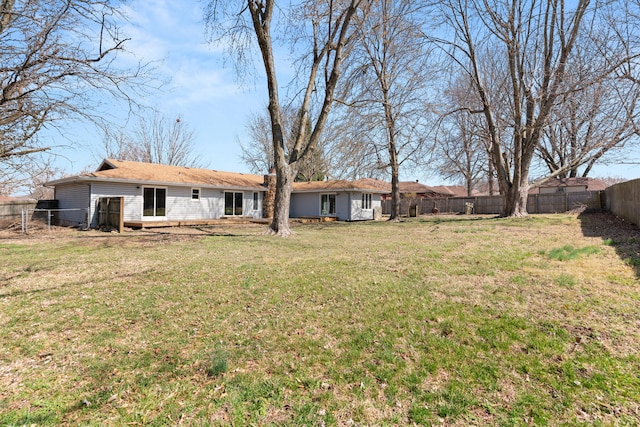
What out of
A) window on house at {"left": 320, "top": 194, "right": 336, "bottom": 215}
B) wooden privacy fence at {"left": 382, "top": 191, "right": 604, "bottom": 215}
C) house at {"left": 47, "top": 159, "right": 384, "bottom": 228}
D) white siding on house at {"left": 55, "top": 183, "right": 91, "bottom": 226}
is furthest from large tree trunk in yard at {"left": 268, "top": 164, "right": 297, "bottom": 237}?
wooden privacy fence at {"left": 382, "top": 191, "right": 604, "bottom": 215}

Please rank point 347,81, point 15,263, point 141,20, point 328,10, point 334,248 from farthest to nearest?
point 347,81, point 328,10, point 334,248, point 15,263, point 141,20

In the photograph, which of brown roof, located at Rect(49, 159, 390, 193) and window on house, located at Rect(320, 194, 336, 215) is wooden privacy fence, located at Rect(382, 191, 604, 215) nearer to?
window on house, located at Rect(320, 194, 336, 215)

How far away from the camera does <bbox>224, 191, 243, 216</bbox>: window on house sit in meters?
20.7

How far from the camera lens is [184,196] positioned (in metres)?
18.4

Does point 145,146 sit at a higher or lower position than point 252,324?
higher

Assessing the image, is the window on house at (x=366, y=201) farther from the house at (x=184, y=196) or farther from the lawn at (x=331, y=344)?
the lawn at (x=331, y=344)

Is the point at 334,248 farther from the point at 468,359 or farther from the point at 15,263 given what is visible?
→ the point at 15,263

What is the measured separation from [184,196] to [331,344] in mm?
16872

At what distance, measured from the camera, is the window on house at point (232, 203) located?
2072 centimetres

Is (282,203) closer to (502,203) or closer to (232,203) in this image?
(232,203)

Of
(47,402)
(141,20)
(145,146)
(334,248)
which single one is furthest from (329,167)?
(145,146)

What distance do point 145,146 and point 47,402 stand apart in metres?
32.9

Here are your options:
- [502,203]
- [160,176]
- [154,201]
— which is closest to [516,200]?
[502,203]

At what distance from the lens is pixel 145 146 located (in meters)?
31.3
